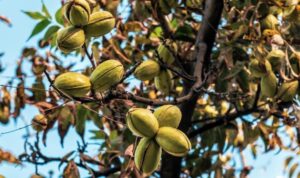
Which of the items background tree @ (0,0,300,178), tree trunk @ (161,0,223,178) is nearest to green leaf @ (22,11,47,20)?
background tree @ (0,0,300,178)

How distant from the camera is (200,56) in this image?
2393 mm

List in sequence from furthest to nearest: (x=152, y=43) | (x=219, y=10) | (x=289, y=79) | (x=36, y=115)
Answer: (x=152, y=43) → (x=219, y=10) → (x=36, y=115) → (x=289, y=79)

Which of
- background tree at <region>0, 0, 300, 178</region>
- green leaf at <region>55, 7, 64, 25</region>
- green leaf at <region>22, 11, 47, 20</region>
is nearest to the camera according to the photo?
background tree at <region>0, 0, 300, 178</region>

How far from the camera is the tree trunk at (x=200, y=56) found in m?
2.42

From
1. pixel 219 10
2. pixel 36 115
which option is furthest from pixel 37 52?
pixel 219 10

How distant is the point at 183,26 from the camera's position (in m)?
2.69

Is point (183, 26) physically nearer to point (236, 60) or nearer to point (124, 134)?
point (236, 60)

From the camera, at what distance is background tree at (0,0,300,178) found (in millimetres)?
2135

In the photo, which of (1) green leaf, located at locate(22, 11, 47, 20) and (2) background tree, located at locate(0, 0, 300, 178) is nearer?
(2) background tree, located at locate(0, 0, 300, 178)

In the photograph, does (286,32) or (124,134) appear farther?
(124,134)

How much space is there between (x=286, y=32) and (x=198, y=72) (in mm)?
450

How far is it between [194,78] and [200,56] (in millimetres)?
374

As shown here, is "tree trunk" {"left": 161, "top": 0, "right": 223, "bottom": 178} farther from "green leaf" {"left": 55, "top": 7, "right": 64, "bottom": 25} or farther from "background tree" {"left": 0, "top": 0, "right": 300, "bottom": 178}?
"green leaf" {"left": 55, "top": 7, "right": 64, "bottom": 25}

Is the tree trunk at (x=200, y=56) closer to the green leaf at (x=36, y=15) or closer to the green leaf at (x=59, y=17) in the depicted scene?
the green leaf at (x=59, y=17)
